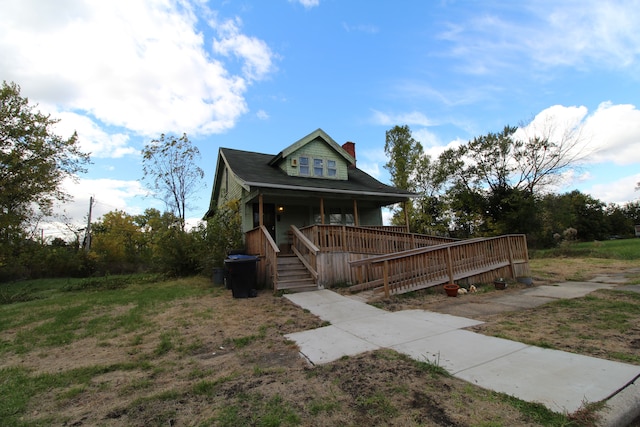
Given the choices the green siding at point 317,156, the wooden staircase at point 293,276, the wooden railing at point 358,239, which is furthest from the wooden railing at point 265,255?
the green siding at point 317,156

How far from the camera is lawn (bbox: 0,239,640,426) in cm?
236

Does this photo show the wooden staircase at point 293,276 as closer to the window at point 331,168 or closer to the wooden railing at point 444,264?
the wooden railing at point 444,264

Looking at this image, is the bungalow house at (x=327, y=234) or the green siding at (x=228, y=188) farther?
the green siding at (x=228, y=188)

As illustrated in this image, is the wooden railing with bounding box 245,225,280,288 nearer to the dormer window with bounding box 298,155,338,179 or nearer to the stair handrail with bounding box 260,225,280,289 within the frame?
the stair handrail with bounding box 260,225,280,289

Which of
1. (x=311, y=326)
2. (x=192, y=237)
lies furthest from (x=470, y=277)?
(x=192, y=237)

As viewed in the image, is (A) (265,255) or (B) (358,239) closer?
(A) (265,255)

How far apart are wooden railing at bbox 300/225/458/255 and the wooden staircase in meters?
1.01

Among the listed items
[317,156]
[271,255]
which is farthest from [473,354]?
[317,156]

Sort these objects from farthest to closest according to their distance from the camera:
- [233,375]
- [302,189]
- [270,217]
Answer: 1. [270,217]
2. [302,189]
3. [233,375]

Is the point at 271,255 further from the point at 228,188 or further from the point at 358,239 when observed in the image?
the point at 228,188

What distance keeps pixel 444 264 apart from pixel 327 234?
385 cm

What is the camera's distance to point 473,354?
351 cm

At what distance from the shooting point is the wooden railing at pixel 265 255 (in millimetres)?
8923

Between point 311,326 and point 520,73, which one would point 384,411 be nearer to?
point 311,326
